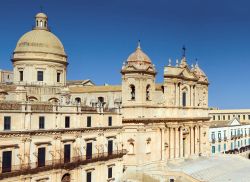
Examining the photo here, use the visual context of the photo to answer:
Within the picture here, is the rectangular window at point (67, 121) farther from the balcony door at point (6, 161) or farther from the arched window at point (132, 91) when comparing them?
the arched window at point (132, 91)

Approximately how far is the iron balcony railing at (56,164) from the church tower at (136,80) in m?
6.35

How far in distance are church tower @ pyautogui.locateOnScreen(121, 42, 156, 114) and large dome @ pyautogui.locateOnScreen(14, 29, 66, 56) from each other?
9493mm

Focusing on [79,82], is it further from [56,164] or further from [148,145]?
[56,164]

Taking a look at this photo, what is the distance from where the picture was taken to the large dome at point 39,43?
48125 millimetres

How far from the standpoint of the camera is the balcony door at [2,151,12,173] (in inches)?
1209

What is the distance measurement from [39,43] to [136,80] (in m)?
13.2

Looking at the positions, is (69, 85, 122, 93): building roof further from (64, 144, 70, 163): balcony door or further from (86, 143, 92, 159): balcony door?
(64, 144, 70, 163): balcony door

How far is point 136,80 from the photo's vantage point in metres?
46.2

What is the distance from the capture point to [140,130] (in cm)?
4569

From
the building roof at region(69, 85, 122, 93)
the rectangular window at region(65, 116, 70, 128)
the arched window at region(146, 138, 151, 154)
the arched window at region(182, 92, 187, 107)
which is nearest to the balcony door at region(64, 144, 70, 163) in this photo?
the rectangular window at region(65, 116, 70, 128)

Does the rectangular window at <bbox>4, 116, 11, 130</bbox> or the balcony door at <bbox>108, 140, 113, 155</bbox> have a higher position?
the rectangular window at <bbox>4, 116, 11, 130</bbox>

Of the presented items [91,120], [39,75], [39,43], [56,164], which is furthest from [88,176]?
[39,43]

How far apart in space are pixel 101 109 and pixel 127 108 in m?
5.54

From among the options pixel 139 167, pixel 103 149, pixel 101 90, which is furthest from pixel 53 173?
pixel 101 90
